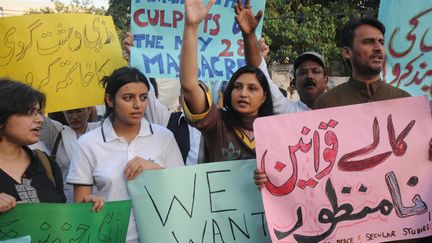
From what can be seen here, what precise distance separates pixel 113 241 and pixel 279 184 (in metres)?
0.84

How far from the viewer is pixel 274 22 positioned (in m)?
16.0

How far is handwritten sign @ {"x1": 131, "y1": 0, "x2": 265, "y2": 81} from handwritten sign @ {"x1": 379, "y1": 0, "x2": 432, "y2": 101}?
86cm

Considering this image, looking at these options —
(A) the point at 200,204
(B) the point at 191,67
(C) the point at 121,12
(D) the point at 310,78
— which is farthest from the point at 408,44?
(C) the point at 121,12

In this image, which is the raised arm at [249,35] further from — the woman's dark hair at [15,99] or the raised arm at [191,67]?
the woman's dark hair at [15,99]

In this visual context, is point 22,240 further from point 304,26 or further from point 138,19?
point 304,26

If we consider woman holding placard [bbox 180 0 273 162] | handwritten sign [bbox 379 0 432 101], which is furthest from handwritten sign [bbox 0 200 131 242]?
handwritten sign [bbox 379 0 432 101]

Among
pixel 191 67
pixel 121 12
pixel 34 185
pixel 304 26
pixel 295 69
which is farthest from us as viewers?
pixel 121 12

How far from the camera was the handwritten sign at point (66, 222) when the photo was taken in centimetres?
233

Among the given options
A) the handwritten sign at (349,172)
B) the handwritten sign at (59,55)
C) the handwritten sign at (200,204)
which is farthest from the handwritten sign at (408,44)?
the handwritten sign at (59,55)

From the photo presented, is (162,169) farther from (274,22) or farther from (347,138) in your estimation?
(274,22)

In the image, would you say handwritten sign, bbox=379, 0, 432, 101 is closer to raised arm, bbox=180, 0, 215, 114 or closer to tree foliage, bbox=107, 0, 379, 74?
raised arm, bbox=180, 0, 215, 114

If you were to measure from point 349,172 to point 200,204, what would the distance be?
747mm

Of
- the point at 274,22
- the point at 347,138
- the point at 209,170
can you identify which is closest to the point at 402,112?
the point at 347,138

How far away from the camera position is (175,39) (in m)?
3.79
